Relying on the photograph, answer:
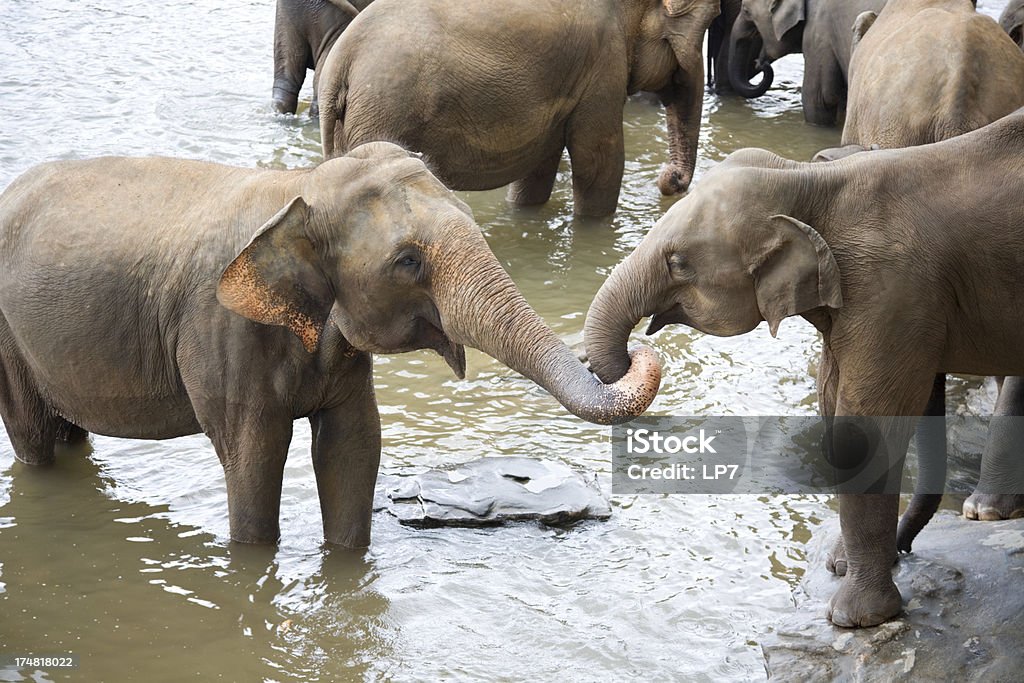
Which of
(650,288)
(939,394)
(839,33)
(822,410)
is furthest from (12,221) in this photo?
(839,33)

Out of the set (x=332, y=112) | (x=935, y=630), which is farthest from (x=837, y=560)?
(x=332, y=112)

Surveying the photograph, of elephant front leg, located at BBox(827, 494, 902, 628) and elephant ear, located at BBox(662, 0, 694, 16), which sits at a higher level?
elephant ear, located at BBox(662, 0, 694, 16)

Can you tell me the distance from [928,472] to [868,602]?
2.08 feet

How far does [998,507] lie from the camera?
16.3 feet

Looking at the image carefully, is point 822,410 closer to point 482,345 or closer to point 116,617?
point 482,345

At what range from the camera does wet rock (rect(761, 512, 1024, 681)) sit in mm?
4039

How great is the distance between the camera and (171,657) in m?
4.40

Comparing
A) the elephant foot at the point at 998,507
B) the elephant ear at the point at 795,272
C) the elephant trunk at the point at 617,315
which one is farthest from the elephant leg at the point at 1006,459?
the elephant trunk at the point at 617,315

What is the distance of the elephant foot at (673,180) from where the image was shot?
29.1ft

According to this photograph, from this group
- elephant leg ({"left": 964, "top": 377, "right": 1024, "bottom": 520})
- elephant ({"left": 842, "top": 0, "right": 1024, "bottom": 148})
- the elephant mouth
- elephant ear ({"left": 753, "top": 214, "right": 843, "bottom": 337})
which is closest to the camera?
elephant ear ({"left": 753, "top": 214, "right": 843, "bottom": 337})

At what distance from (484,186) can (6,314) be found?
11.3 feet

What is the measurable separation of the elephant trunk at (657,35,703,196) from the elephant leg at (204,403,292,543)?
14.7ft

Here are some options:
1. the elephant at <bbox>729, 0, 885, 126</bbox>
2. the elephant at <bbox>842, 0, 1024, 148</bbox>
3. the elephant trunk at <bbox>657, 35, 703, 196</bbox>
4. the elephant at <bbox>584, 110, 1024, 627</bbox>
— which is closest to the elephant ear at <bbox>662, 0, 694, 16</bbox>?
the elephant trunk at <bbox>657, 35, 703, 196</bbox>

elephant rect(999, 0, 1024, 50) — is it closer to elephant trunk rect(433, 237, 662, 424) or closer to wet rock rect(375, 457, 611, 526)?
wet rock rect(375, 457, 611, 526)
